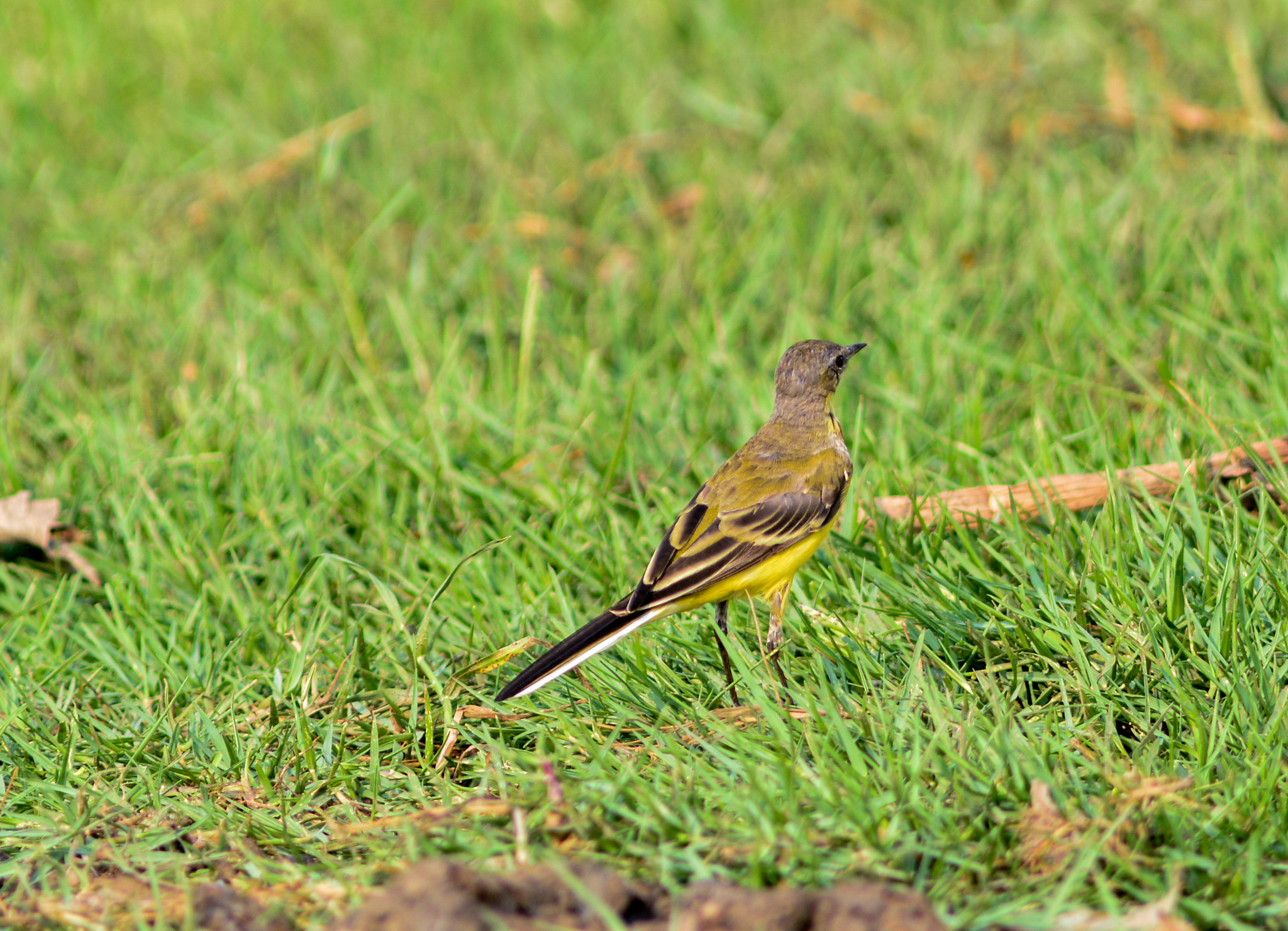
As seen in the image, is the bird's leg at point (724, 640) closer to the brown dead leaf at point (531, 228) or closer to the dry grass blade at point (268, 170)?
the brown dead leaf at point (531, 228)

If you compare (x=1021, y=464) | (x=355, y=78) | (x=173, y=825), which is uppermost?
(x=355, y=78)

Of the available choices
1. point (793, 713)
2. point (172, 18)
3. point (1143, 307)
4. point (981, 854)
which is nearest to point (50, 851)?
point (793, 713)

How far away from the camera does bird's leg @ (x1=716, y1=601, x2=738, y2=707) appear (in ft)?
12.6

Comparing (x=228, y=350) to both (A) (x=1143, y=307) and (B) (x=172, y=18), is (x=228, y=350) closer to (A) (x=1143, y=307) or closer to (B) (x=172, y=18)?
(A) (x=1143, y=307)

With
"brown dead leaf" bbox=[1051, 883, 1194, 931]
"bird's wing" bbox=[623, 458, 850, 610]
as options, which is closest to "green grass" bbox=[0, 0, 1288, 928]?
"brown dead leaf" bbox=[1051, 883, 1194, 931]

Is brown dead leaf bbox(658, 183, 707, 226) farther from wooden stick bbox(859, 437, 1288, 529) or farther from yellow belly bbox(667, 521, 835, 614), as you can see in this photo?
yellow belly bbox(667, 521, 835, 614)

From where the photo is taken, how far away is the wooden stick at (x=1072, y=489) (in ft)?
14.1

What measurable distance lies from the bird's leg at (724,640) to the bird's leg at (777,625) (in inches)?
5.0

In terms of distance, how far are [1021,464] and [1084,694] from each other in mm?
1181

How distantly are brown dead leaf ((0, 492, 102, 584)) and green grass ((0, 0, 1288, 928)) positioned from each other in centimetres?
11

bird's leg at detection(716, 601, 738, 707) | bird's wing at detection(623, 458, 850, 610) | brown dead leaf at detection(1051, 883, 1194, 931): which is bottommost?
bird's leg at detection(716, 601, 738, 707)

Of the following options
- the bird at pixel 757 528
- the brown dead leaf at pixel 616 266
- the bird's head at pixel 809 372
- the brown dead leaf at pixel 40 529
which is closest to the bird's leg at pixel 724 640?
the bird at pixel 757 528

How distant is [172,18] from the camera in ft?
32.3

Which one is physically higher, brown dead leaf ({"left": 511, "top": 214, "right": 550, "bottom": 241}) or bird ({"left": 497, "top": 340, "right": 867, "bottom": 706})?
brown dead leaf ({"left": 511, "top": 214, "right": 550, "bottom": 241})
